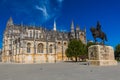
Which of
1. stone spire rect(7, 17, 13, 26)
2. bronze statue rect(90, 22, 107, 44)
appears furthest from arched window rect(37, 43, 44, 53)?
bronze statue rect(90, 22, 107, 44)

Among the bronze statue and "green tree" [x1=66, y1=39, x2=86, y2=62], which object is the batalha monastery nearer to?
"green tree" [x1=66, y1=39, x2=86, y2=62]

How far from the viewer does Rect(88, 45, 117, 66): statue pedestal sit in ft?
86.9

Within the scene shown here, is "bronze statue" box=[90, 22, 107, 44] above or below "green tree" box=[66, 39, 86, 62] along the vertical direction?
above

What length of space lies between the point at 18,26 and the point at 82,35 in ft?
113

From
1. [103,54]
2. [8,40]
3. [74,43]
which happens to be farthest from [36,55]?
[103,54]

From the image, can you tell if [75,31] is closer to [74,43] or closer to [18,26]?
[74,43]

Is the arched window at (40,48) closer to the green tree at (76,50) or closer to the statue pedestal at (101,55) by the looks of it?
the green tree at (76,50)

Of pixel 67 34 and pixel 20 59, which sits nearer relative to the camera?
pixel 20 59

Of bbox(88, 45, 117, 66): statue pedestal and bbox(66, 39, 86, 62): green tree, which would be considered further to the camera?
bbox(66, 39, 86, 62): green tree

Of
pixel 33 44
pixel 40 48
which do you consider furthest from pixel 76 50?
pixel 33 44

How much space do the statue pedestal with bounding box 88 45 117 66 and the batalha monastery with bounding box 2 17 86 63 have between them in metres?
29.4

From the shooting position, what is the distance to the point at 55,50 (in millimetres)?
58094

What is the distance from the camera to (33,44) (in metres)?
53.9

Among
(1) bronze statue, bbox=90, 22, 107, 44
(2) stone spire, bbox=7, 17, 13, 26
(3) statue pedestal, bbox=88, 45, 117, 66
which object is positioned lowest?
(3) statue pedestal, bbox=88, 45, 117, 66
